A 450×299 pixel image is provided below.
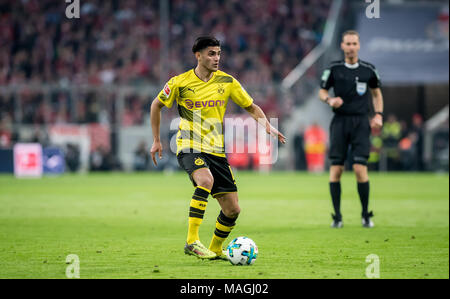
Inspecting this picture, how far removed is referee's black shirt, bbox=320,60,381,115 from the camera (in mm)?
10500

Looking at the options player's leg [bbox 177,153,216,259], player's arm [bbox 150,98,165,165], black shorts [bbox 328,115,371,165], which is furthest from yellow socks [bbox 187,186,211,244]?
black shorts [bbox 328,115,371,165]

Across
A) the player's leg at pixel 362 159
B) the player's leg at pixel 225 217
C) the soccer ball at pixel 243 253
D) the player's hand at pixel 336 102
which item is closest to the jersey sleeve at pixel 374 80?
the player's leg at pixel 362 159

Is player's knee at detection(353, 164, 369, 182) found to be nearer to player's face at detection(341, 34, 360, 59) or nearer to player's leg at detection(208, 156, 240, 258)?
player's face at detection(341, 34, 360, 59)

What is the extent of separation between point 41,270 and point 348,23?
2179 cm

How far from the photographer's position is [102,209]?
13367 mm

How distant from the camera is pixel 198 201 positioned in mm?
7398

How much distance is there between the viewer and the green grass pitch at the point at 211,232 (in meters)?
6.77

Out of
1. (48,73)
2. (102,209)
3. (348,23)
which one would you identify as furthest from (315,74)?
(102,209)

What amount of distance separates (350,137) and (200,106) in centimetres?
364

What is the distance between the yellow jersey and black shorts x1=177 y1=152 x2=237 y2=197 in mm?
63

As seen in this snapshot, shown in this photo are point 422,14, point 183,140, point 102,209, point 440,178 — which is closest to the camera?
point 183,140

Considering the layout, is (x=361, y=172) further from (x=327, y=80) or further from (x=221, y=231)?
(x=221, y=231)

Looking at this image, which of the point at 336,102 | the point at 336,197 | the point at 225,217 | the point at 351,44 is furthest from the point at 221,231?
the point at 351,44
